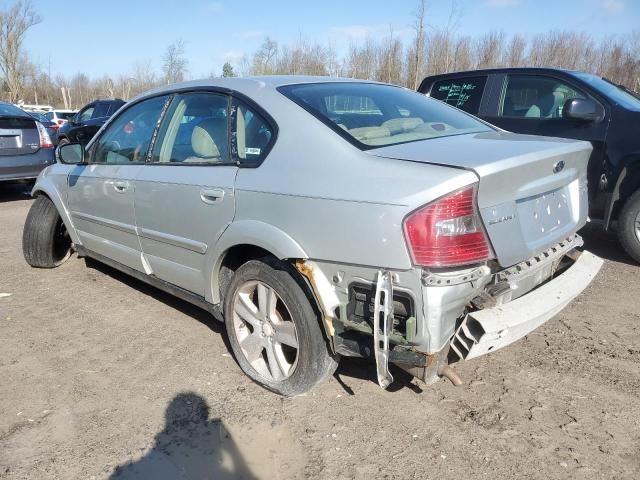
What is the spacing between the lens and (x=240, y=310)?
118 inches

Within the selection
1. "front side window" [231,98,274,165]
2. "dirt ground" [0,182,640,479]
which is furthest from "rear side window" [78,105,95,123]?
"front side window" [231,98,274,165]

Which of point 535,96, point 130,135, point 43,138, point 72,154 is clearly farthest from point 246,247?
point 43,138

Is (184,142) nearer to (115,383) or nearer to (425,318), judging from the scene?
(115,383)

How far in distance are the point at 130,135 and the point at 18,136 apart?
5.84 metres

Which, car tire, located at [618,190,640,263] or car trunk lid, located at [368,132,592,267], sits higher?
car trunk lid, located at [368,132,592,267]

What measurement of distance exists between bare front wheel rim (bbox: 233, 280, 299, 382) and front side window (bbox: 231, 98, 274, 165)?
26.9 inches

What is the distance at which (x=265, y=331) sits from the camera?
9.51ft

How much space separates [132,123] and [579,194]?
3066mm

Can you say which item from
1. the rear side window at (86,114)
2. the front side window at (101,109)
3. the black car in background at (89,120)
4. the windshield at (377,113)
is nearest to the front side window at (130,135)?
the windshield at (377,113)

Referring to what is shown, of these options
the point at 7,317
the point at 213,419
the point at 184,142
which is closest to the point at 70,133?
the point at 7,317

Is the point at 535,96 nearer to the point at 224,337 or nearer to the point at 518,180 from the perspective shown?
the point at 518,180

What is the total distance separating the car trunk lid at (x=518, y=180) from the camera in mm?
2244

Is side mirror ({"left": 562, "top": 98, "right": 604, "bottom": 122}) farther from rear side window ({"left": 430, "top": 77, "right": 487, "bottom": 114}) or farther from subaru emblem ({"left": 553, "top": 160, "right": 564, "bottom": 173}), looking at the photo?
subaru emblem ({"left": 553, "top": 160, "right": 564, "bottom": 173})

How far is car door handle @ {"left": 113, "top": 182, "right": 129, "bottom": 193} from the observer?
364 centimetres
